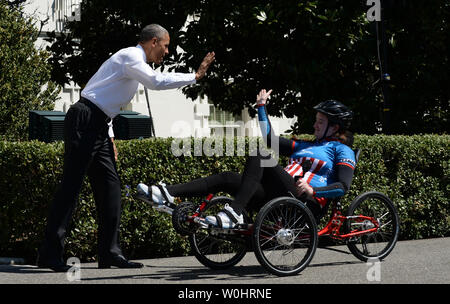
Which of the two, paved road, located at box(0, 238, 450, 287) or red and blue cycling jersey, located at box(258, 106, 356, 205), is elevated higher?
red and blue cycling jersey, located at box(258, 106, 356, 205)

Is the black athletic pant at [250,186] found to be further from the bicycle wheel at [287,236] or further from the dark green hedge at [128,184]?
the dark green hedge at [128,184]

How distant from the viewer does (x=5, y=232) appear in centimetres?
779

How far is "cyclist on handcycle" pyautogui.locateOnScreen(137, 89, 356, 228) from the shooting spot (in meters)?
6.39

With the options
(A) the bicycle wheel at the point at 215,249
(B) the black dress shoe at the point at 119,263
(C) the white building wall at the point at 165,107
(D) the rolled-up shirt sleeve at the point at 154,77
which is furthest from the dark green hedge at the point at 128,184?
(C) the white building wall at the point at 165,107

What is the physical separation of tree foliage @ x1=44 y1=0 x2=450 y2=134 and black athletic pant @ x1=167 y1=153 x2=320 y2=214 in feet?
19.0

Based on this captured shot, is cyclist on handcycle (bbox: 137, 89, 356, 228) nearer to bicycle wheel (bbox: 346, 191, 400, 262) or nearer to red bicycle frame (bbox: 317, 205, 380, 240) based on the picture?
red bicycle frame (bbox: 317, 205, 380, 240)

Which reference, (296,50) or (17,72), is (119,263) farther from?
(17,72)

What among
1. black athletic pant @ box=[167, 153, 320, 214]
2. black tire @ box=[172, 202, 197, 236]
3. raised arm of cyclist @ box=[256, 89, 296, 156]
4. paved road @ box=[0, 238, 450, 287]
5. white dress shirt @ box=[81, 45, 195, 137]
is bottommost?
paved road @ box=[0, 238, 450, 287]

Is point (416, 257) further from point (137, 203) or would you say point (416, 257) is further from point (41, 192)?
point (41, 192)

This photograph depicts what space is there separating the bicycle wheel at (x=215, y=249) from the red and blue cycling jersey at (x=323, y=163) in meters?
0.67

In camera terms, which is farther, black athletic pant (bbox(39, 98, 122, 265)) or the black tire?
black athletic pant (bbox(39, 98, 122, 265))

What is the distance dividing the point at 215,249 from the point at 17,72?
31.4 ft

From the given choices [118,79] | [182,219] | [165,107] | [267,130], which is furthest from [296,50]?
[165,107]

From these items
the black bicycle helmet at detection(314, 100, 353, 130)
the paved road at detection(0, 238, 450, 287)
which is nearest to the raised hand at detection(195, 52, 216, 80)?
the black bicycle helmet at detection(314, 100, 353, 130)
